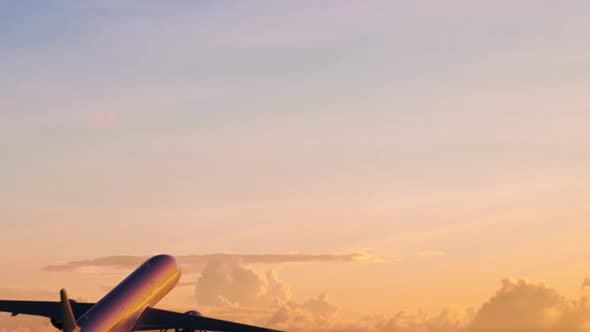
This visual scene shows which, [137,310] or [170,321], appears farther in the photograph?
[170,321]

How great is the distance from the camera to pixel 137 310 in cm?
11750

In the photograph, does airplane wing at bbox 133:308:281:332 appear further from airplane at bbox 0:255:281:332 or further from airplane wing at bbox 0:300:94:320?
airplane wing at bbox 0:300:94:320

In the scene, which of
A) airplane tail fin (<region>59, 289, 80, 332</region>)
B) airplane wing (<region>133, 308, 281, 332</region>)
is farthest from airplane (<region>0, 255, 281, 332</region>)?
airplane tail fin (<region>59, 289, 80, 332</region>)

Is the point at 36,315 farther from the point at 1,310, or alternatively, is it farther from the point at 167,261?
the point at 167,261

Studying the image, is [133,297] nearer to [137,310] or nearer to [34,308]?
[137,310]

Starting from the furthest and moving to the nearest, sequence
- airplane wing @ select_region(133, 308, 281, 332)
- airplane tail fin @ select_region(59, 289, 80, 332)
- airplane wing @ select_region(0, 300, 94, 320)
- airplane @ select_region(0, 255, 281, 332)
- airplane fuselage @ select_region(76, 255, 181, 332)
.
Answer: airplane wing @ select_region(0, 300, 94, 320)
airplane wing @ select_region(133, 308, 281, 332)
airplane @ select_region(0, 255, 281, 332)
airplane fuselage @ select_region(76, 255, 181, 332)
airplane tail fin @ select_region(59, 289, 80, 332)

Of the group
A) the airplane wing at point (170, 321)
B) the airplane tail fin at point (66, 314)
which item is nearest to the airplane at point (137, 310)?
the airplane wing at point (170, 321)

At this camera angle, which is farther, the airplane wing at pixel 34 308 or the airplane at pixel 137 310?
the airplane wing at pixel 34 308

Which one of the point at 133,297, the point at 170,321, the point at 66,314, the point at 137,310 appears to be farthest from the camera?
the point at 170,321

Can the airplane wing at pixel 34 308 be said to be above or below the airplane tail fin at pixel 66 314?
above

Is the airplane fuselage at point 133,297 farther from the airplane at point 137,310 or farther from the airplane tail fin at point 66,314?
the airplane tail fin at point 66,314

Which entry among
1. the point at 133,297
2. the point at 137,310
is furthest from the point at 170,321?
the point at 133,297

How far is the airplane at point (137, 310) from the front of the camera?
111125 millimetres

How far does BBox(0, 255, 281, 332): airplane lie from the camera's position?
111125mm
